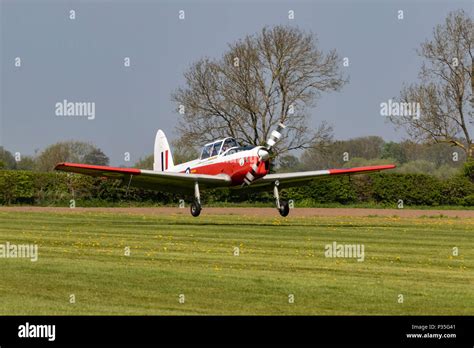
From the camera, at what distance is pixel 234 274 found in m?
17.3

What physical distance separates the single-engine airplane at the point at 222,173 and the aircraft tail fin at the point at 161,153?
16.1 ft

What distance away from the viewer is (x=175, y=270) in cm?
1784

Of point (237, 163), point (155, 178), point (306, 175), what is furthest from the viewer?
point (306, 175)

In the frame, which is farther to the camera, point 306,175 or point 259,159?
point 306,175

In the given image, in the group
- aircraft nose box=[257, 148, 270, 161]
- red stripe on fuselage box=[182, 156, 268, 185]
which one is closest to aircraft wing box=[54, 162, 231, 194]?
red stripe on fuselage box=[182, 156, 268, 185]

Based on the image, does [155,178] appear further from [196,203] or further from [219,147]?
[219,147]

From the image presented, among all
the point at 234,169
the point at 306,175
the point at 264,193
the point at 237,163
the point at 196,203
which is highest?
the point at 237,163

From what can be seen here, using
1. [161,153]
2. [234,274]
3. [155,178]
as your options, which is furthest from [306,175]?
[234,274]

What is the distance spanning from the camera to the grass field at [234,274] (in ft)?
45.6

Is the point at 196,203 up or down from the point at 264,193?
down

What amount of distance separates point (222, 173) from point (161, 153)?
29.9ft

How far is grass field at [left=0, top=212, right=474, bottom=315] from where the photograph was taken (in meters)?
13.9

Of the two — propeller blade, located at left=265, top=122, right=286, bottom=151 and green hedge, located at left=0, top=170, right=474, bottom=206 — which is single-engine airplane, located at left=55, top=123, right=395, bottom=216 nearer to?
propeller blade, located at left=265, top=122, right=286, bottom=151

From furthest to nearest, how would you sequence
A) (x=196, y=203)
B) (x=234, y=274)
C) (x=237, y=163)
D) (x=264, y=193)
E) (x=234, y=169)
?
(x=264, y=193), (x=196, y=203), (x=234, y=169), (x=237, y=163), (x=234, y=274)
